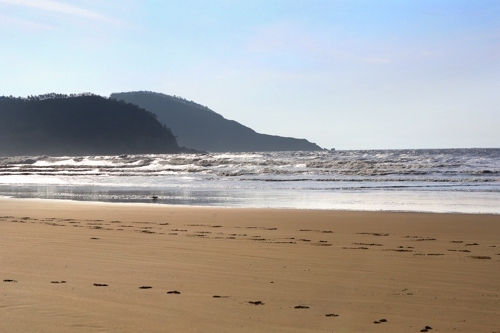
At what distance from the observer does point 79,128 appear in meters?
137

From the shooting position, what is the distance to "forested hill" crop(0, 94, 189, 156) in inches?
5133

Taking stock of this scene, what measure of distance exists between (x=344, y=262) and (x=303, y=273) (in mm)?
935

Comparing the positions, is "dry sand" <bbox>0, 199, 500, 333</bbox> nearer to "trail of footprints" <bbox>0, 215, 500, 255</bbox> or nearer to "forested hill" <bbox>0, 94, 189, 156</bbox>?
"trail of footprints" <bbox>0, 215, 500, 255</bbox>

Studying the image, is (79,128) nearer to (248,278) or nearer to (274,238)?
(274,238)

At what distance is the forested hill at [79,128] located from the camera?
428 ft

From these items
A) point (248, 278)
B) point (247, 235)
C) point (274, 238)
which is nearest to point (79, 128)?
point (247, 235)

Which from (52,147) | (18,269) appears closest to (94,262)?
(18,269)

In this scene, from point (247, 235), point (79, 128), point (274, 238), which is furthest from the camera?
point (79, 128)

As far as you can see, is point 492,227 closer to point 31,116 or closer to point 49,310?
point 49,310

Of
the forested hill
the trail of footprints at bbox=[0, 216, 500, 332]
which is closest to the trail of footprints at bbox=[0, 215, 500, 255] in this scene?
the trail of footprints at bbox=[0, 216, 500, 332]

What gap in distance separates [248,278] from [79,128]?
140080 mm

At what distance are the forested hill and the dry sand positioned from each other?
126148 mm

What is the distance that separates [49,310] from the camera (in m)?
4.23

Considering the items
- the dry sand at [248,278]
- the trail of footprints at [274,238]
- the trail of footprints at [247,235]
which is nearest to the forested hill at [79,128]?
the trail of footprints at [247,235]
